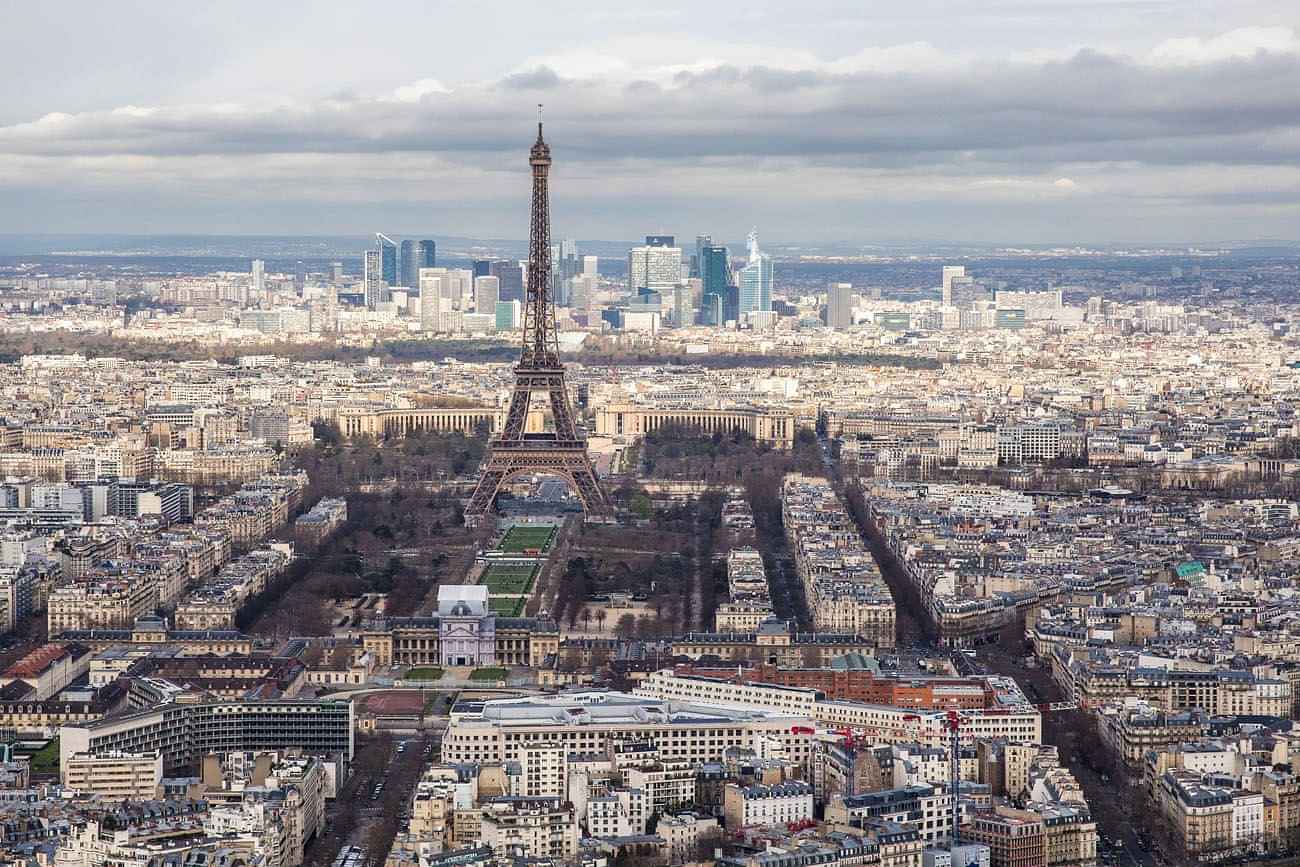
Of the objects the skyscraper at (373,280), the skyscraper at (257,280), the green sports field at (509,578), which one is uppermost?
the green sports field at (509,578)

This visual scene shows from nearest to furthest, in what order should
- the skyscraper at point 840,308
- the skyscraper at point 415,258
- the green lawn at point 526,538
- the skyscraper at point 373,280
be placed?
the green lawn at point 526,538, the skyscraper at point 840,308, the skyscraper at point 373,280, the skyscraper at point 415,258

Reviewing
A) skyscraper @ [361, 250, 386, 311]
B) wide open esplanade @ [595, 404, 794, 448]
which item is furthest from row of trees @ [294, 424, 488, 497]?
skyscraper @ [361, 250, 386, 311]

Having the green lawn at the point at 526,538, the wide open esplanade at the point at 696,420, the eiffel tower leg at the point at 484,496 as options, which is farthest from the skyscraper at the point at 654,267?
the green lawn at the point at 526,538

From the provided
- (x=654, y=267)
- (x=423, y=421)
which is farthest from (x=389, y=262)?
(x=423, y=421)

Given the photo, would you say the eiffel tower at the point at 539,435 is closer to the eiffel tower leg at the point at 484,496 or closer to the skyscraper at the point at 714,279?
the eiffel tower leg at the point at 484,496

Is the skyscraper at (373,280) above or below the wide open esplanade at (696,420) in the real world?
below

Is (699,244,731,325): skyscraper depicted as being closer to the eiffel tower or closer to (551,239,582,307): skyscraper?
(551,239,582,307): skyscraper

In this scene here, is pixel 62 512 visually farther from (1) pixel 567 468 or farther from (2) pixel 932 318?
(2) pixel 932 318

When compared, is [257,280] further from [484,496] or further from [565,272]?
[484,496]
